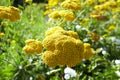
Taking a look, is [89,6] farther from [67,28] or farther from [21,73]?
[21,73]

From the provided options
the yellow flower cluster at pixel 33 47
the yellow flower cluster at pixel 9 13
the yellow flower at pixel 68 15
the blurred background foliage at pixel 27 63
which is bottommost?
the blurred background foliage at pixel 27 63

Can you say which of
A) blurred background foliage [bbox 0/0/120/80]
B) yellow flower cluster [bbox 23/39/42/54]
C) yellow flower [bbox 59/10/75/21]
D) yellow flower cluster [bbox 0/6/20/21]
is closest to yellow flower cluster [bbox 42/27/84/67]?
yellow flower cluster [bbox 23/39/42/54]

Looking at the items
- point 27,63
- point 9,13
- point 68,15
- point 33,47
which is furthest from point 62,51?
point 27,63

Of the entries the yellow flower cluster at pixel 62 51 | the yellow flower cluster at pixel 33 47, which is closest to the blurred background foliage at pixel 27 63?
the yellow flower cluster at pixel 33 47

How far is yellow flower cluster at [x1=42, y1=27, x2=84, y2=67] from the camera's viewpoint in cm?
284

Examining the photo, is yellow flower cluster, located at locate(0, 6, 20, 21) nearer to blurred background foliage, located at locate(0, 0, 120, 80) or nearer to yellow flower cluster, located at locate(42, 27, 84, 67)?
blurred background foliage, located at locate(0, 0, 120, 80)

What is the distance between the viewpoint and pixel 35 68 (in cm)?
397

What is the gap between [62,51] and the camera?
2857mm

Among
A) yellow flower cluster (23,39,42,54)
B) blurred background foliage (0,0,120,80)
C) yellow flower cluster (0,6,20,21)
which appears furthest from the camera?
blurred background foliage (0,0,120,80)

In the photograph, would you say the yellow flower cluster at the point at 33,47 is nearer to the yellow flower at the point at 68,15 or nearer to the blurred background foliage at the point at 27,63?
the blurred background foliage at the point at 27,63

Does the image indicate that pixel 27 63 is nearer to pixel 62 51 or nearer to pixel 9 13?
pixel 9 13

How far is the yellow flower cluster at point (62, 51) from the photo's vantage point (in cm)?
284

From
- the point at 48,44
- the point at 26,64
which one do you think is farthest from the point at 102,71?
the point at 48,44

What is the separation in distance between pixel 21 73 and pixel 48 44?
967mm
